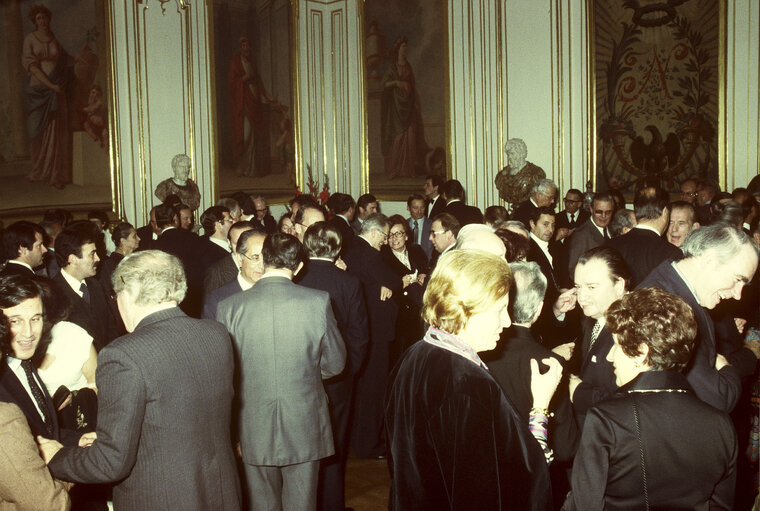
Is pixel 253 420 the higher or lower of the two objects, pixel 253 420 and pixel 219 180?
the lower

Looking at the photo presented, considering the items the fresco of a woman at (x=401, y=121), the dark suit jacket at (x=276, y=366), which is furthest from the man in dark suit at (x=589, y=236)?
the fresco of a woman at (x=401, y=121)

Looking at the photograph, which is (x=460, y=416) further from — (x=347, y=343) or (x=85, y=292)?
(x=85, y=292)

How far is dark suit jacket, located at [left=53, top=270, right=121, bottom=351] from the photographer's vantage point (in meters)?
4.47

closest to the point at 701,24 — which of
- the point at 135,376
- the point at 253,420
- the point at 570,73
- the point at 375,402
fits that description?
Result: the point at 570,73

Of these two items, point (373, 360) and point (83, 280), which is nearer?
point (83, 280)

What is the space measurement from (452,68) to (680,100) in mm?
3993

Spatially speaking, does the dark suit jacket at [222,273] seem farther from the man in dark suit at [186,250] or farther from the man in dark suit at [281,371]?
the man in dark suit at [281,371]

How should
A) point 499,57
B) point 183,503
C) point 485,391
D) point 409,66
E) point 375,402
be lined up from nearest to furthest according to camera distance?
point 485,391 → point 183,503 → point 375,402 → point 499,57 → point 409,66

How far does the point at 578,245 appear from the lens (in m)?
6.57

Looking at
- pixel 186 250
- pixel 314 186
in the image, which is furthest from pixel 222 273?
pixel 314 186

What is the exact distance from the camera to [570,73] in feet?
35.7

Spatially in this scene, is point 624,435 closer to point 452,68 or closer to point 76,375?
point 76,375

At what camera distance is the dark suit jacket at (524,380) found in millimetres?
2830

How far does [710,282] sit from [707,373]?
0.42 meters
